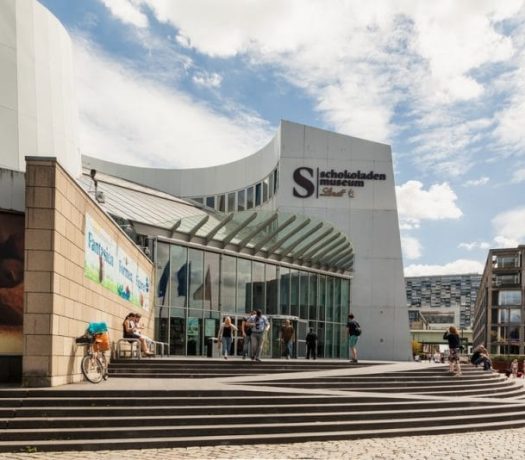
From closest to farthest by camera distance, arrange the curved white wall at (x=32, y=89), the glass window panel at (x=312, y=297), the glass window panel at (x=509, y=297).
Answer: the curved white wall at (x=32, y=89)
the glass window panel at (x=312, y=297)
the glass window panel at (x=509, y=297)

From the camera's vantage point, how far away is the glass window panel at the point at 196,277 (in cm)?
2834

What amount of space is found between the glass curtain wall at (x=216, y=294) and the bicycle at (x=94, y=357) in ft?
38.7

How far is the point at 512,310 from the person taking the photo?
10088 cm

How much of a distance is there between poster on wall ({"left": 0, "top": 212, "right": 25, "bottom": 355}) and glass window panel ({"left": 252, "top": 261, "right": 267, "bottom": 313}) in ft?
63.1

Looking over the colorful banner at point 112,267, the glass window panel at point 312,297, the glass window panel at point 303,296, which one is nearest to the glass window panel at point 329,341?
the glass window panel at point 312,297

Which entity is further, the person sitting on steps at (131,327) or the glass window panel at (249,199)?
the glass window panel at (249,199)

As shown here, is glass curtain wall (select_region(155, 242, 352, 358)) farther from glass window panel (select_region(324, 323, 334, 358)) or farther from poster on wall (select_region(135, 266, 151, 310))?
poster on wall (select_region(135, 266, 151, 310))

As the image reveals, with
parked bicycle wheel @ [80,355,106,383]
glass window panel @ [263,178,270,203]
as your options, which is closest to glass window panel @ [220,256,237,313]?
parked bicycle wheel @ [80,355,106,383]

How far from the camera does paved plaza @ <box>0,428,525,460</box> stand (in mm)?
9742

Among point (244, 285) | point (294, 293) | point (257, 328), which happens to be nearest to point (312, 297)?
point (294, 293)

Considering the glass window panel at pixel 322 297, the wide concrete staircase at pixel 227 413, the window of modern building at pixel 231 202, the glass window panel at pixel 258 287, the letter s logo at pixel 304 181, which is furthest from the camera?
the window of modern building at pixel 231 202

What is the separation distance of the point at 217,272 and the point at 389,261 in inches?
671

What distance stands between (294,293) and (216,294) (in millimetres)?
7098

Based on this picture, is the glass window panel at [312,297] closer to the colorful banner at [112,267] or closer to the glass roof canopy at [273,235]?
the glass roof canopy at [273,235]
